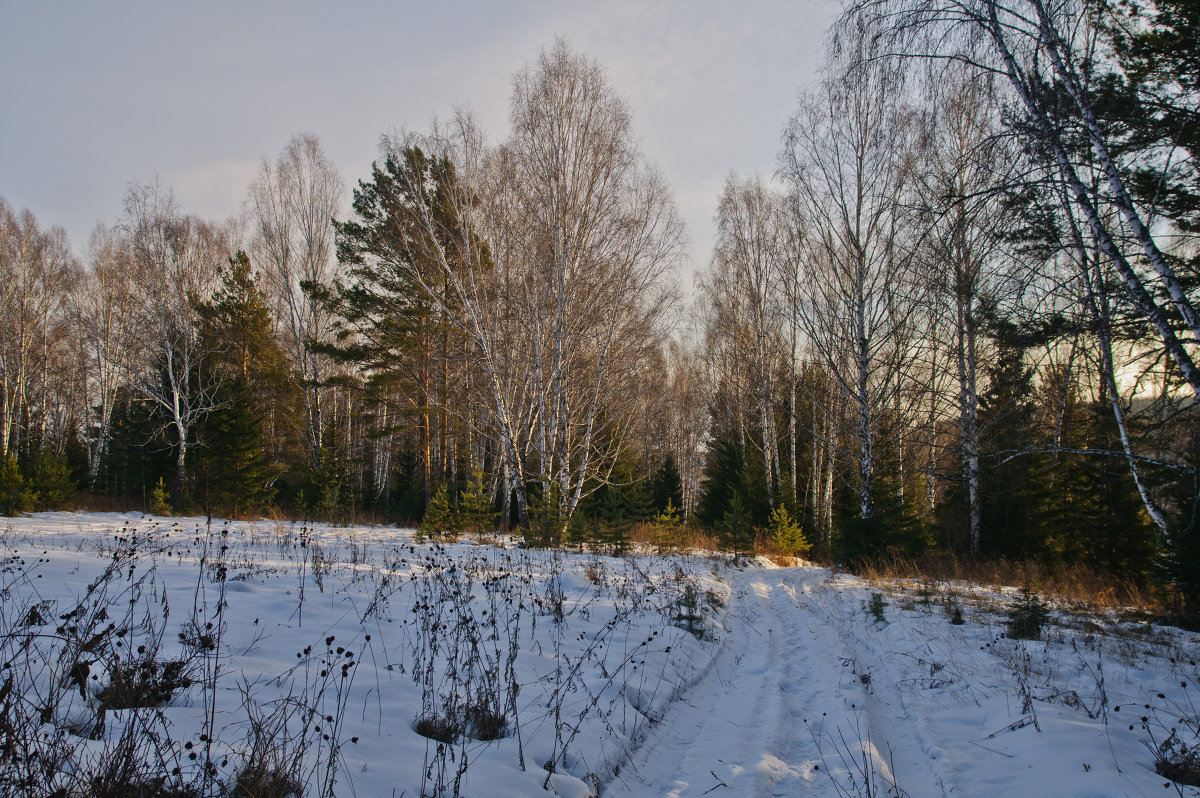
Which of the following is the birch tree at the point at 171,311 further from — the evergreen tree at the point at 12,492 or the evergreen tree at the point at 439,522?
the evergreen tree at the point at 439,522

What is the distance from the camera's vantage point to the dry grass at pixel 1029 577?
8.73 m

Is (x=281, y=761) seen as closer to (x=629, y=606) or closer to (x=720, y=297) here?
(x=629, y=606)

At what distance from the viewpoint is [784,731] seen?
3605 mm

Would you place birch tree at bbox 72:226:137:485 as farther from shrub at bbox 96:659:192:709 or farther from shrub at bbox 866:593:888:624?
shrub at bbox 866:593:888:624

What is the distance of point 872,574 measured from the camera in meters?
11.2

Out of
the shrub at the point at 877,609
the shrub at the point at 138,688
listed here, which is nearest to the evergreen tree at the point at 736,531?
the shrub at the point at 877,609

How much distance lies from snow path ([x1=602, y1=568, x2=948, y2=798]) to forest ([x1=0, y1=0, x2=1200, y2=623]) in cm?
214

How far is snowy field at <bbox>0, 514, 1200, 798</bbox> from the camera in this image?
7.59ft

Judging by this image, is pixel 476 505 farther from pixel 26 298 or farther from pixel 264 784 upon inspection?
pixel 26 298

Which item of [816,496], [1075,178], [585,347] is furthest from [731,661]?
[816,496]

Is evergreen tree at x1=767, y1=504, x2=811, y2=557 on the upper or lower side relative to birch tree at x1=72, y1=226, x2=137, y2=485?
lower

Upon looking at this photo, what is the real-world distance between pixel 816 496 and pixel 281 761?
17.7 metres

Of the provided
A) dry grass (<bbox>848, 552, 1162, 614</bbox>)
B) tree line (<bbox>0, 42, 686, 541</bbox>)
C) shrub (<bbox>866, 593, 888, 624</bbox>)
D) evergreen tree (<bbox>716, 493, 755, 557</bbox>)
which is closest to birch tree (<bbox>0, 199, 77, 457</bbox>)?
tree line (<bbox>0, 42, 686, 541</bbox>)

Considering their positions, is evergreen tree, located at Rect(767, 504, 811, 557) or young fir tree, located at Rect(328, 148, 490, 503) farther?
young fir tree, located at Rect(328, 148, 490, 503)
